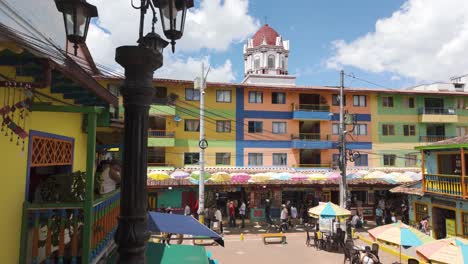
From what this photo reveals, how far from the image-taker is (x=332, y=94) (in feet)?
110

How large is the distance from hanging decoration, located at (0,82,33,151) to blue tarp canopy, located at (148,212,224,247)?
3.22 meters

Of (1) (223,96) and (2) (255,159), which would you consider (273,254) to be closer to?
(2) (255,159)

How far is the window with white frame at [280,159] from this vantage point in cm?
3186

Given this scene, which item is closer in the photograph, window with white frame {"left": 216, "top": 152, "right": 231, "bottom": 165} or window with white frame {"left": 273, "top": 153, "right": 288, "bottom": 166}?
window with white frame {"left": 216, "top": 152, "right": 231, "bottom": 165}

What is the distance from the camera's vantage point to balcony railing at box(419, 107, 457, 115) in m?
34.5

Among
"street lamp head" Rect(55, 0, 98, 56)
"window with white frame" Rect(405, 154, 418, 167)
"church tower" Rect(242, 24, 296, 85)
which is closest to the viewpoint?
"street lamp head" Rect(55, 0, 98, 56)

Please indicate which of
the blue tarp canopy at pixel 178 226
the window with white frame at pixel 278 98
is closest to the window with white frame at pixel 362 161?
the window with white frame at pixel 278 98

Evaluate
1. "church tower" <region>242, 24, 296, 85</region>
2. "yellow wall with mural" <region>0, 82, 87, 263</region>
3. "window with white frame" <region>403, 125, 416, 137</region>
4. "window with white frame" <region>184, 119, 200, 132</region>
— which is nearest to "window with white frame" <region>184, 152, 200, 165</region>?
"window with white frame" <region>184, 119, 200, 132</region>

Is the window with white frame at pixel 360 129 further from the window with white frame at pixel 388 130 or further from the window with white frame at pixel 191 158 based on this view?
the window with white frame at pixel 191 158

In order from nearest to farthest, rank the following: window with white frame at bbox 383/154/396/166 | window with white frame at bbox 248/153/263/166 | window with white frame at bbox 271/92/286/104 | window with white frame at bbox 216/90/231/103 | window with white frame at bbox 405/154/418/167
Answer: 1. window with white frame at bbox 248/153/263/166
2. window with white frame at bbox 216/90/231/103
3. window with white frame at bbox 271/92/286/104
4. window with white frame at bbox 383/154/396/166
5. window with white frame at bbox 405/154/418/167

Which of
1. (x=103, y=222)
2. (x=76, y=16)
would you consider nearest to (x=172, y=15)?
(x=76, y=16)

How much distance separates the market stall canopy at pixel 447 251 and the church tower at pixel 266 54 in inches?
1538

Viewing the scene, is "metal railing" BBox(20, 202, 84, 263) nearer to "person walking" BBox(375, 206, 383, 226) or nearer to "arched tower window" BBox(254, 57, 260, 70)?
"person walking" BBox(375, 206, 383, 226)

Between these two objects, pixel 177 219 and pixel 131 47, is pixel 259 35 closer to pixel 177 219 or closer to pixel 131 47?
pixel 177 219
